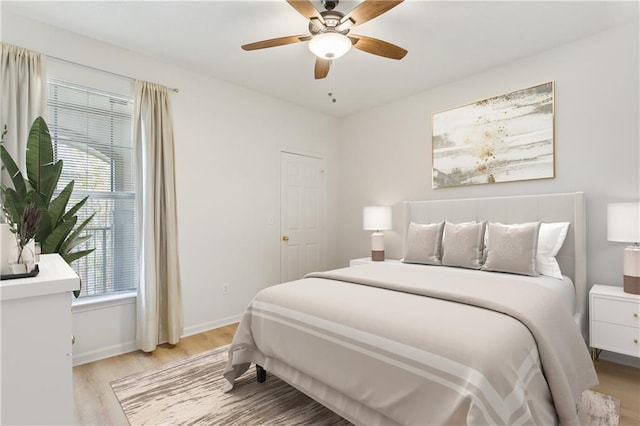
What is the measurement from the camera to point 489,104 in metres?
3.40

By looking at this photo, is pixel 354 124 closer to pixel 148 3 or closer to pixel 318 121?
pixel 318 121

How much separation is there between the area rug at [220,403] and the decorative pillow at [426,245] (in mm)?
1428

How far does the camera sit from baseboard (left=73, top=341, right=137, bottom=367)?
8.93 feet

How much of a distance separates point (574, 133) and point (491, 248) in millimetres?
1247

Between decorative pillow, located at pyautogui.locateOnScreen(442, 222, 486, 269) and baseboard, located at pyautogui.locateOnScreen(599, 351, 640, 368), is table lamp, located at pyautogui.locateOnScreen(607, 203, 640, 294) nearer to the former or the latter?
baseboard, located at pyautogui.locateOnScreen(599, 351, 640, 368)

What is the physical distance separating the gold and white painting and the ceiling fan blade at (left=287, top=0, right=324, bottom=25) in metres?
2.11

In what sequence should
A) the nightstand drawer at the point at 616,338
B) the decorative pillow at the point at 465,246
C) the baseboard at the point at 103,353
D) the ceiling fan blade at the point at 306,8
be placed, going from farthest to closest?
the decorative pillow at the point at 465,246 → the baseboard at the point at 103,353 → the nightstand drawer at the point at 616,338 → the ceiling fan blade at the point at 306,8

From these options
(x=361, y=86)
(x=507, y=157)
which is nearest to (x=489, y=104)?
(x=507, y=157)

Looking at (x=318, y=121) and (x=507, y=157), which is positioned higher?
(x=318, y=121)

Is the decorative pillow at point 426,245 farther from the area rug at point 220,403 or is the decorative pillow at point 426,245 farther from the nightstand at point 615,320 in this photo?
the area rug at point 220,403

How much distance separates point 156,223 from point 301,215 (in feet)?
6.37

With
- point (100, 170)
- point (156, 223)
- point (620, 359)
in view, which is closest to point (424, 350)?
point (620, 359)

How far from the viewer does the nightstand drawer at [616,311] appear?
2336 millimetres

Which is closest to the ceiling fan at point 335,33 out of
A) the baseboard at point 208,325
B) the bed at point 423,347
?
the bed at point 423,347
